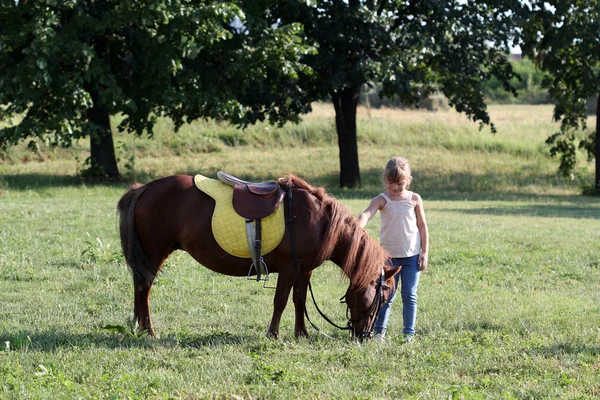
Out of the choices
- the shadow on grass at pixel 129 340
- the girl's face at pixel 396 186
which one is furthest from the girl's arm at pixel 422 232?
the shadow on grass at pixel 129 340

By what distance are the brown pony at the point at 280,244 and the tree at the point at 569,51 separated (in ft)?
64.2

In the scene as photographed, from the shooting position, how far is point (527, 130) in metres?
36.6

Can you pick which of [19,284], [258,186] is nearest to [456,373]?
[258,186]

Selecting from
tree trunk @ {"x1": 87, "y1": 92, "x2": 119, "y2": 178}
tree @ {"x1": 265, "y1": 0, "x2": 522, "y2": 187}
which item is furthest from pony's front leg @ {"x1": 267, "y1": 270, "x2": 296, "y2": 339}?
tree trunk @ {"x1": 87, "y1": 92, "x2": 119, "y2": 178}

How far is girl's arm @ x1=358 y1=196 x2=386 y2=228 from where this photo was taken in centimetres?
651

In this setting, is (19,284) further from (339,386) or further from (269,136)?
(269,136)

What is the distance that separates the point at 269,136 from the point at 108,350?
91.8 feet

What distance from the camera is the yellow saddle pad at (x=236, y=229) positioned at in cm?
639

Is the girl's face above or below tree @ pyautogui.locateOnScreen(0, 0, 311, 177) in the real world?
below

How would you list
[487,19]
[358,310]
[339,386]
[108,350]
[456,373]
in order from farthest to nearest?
[487,19]
[358,310]
[108,350]
[456,373]
[339,386]

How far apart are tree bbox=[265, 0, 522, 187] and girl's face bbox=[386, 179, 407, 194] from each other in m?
15.2

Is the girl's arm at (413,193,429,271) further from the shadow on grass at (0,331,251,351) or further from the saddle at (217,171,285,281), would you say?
the shadow on grass at (0,331,251,351)

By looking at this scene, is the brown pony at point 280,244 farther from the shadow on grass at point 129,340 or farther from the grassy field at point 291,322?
the grassy field at point 291,322

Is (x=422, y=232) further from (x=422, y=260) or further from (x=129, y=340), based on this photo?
(x=129, y=340)
